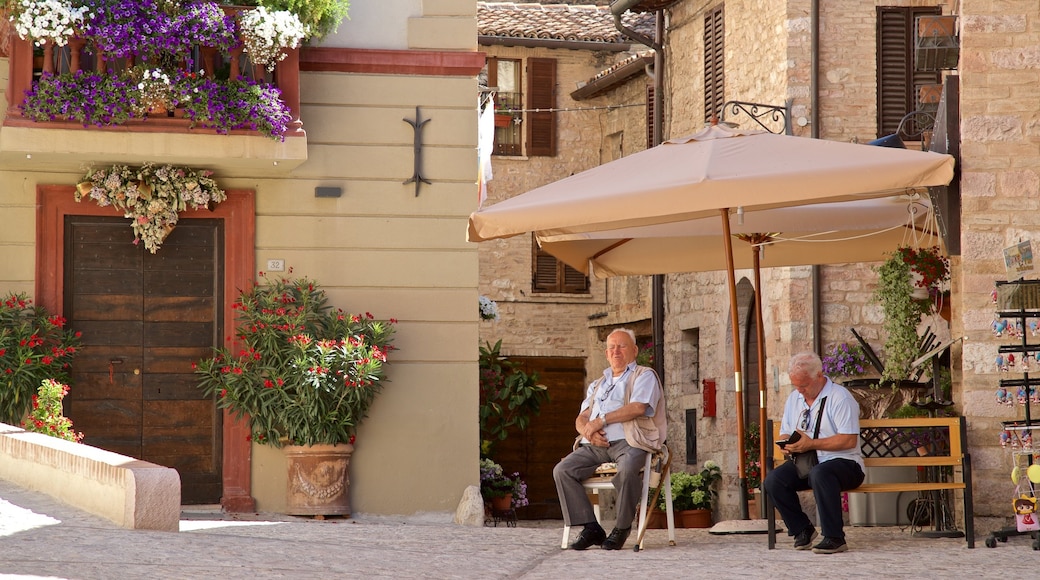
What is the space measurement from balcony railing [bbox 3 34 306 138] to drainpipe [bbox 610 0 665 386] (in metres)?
10.1

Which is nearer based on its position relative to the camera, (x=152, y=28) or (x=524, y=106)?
(x=152, y=28)

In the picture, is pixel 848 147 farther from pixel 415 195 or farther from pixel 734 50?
pixel 734 50

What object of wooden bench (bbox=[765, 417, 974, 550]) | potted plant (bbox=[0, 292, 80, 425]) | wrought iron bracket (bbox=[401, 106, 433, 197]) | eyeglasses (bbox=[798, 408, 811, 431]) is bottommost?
wooden bench (bbox=[765, 417, 974, 550])

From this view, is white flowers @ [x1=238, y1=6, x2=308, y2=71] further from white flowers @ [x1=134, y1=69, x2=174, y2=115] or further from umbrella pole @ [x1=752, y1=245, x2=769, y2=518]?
umbrella pole @ [x1=752, y1=245, x2=769, y2=518]

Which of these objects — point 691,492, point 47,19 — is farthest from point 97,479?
point 691,492

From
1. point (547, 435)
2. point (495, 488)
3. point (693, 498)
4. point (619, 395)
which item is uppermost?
point (619, 395)

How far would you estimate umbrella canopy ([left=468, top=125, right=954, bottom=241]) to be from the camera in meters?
7.51

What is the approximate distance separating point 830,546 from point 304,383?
4.50m

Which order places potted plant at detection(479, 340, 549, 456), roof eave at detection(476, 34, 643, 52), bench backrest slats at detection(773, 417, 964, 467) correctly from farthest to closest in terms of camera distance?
1. roof eave at detection(476, 34, 643, 52)
2. potted plant at detection(479, 340, 549, 456)
3. bench backrest slats at detection(773, 417, 964, 467)

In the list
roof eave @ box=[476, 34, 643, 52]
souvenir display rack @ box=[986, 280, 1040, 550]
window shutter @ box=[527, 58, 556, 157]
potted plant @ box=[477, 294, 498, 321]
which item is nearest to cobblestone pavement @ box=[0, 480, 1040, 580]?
souvenir display rack @ box=[986, 280, 1040, 550]

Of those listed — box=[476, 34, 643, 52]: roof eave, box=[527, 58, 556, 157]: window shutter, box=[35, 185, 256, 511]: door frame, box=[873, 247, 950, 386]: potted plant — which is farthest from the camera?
box=[527, 58, 556, 157]: window shutter

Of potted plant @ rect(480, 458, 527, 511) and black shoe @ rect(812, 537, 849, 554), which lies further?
potted plant @ rect(480, 458, 527, 511)

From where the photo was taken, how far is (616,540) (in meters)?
8.03

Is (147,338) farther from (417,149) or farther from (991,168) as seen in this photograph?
(991,168)
